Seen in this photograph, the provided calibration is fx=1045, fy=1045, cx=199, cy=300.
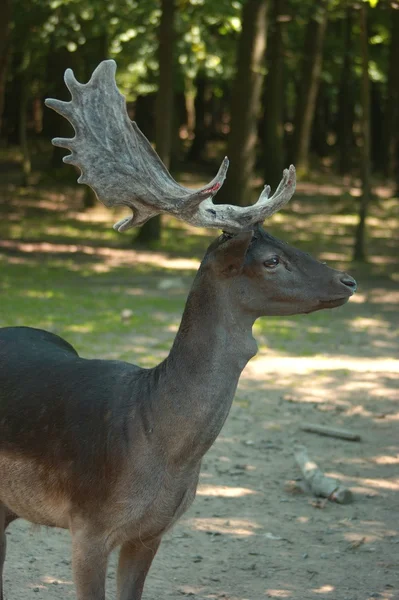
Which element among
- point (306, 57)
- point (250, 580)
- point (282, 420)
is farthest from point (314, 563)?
point (306, 57)

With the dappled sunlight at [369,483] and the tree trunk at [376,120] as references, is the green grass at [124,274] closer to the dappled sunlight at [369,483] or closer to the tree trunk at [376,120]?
the dappled sunlight at [369,483]

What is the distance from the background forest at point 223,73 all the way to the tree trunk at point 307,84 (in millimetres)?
36

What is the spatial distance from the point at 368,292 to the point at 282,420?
6.89 metres

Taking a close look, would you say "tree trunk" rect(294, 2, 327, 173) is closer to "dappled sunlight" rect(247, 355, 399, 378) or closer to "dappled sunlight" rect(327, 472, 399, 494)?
"dappled sunlight" rect(247, 355, 399, 378)

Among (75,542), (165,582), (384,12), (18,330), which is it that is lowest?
(165,582)

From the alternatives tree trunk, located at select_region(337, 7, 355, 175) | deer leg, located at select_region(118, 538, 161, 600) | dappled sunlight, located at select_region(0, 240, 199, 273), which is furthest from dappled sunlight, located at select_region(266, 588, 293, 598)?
tree trunk, located at select_region(337, 7, 355, 175)

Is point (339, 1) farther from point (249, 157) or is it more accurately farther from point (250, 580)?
point (250, 580)

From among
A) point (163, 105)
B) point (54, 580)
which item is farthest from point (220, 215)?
point (163, 105)

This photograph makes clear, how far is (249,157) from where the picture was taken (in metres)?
19.3

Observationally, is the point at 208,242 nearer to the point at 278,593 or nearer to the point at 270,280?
the point at 278,593

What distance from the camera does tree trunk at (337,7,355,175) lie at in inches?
1152

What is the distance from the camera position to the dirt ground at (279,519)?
5.80m

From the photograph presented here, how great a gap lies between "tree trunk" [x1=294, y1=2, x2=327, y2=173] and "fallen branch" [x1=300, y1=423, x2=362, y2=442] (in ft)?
63.3

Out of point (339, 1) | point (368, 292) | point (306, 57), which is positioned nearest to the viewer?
point (368, 292)
